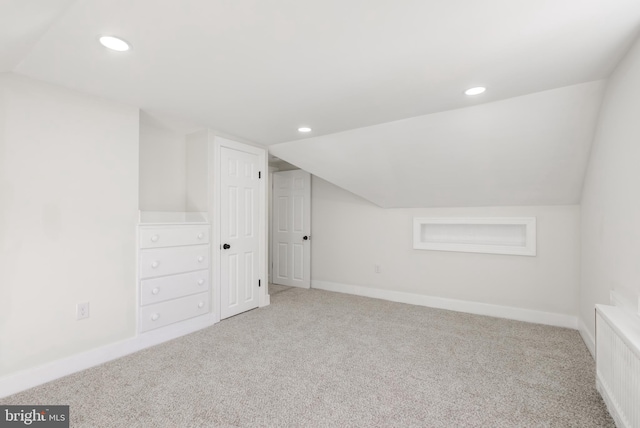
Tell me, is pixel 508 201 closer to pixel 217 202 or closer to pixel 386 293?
pixel 386 293

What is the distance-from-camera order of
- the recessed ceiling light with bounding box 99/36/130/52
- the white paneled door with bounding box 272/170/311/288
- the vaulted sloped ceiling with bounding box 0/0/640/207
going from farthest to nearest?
the white paneled door with bounding box 272/170/311/288 → the recessed ceiling light with bounding box 99/36/130/52 → the vaulted sloped ceiling with bounding box 0/0/640/207

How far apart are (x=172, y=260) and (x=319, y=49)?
2.43 metres

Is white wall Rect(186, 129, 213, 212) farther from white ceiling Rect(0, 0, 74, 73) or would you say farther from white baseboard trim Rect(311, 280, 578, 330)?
white baseboard trim Rect(311, 280, 578, 330)

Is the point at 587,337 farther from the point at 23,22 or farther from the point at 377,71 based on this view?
the point at 23,22

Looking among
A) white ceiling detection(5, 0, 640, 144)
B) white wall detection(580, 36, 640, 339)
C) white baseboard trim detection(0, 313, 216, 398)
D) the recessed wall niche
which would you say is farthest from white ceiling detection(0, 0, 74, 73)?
the recessed wall niche

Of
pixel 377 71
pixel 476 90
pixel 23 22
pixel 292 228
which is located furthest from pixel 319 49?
pixel 292 228

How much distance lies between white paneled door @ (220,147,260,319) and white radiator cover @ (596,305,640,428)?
334 cm

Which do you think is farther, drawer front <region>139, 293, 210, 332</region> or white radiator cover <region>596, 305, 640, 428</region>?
drawer front <region>139, 293, 210, 332</region>

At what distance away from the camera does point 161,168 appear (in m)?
3.46

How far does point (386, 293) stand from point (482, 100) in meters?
2.91

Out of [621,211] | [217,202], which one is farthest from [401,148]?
[217,202]

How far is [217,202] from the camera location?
3.53 m

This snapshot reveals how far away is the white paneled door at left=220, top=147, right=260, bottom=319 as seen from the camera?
361cm

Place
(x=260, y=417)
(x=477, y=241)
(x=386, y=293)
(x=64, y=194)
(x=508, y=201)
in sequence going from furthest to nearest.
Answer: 1. (x=386, y=293)
2. (x=477, y=241)
3. (x=508, y=201)
4. (x=64, y=194)
5. (x=260, y=417)
